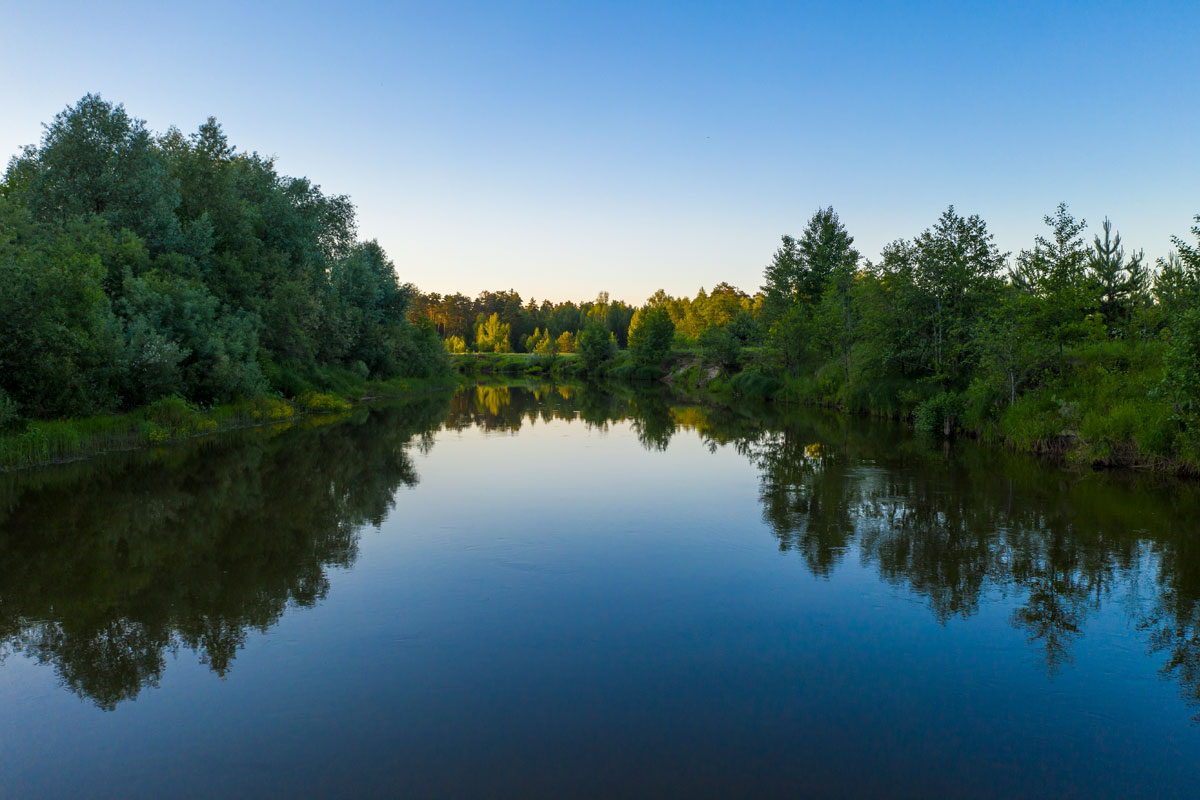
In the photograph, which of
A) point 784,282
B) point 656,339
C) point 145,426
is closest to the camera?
point 145,426

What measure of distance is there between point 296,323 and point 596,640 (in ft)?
97.3

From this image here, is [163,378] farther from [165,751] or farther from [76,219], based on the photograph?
[165,751]

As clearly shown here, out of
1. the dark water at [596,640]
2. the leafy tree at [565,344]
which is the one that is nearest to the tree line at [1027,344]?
the dark water at [596,640]

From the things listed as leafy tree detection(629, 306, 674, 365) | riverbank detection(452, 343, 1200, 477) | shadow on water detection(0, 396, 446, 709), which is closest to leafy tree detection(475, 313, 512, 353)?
leafy tree detection(629, 306, 674, 365)

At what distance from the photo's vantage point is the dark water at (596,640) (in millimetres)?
4910

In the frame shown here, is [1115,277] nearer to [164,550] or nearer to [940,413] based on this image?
[940,413]

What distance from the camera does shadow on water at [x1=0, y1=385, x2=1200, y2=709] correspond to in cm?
728

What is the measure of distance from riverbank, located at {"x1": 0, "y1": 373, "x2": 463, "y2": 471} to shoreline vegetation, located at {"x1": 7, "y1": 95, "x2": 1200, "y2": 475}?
68 mm

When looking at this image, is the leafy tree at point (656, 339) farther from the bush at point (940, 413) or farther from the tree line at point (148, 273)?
the bush at point (940, 413)

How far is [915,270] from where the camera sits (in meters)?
29.3

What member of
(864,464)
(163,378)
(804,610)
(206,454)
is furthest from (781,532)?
(163,378)

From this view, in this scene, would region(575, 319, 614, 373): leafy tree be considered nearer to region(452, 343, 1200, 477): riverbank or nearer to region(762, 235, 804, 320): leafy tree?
region(762, 235, 804, 320): leafy tree

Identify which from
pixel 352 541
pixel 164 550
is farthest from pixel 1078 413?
pixel 164 550

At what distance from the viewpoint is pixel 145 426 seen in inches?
784
